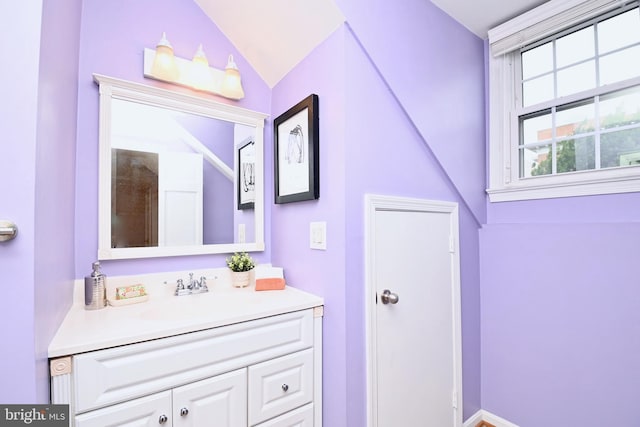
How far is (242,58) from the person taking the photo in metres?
1.74

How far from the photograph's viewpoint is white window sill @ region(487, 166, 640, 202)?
1.40 m

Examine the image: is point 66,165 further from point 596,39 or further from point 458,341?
point 596,39

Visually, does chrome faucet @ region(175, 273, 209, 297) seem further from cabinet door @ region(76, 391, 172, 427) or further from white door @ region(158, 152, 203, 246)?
cabinet door @ region(76, 391, 172, 427)

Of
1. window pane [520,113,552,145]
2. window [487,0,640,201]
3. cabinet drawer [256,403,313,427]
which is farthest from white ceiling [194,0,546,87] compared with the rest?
cabinet drawer [256,403,313,427]

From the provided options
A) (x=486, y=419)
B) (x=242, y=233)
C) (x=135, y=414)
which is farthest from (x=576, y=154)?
(x=135, y=414)

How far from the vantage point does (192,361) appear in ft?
3.31

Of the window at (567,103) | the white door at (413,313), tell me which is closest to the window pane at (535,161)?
the window at (567,103)

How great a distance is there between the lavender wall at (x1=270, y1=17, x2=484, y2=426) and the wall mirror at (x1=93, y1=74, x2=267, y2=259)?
36cm

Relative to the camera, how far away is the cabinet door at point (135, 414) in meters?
0.85

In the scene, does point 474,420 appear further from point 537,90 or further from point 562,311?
point 537,90

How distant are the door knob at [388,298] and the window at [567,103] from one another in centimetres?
114

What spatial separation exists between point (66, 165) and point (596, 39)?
2.81m

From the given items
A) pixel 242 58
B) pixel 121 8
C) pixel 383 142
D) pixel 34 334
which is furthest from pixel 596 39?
pixel 34 334

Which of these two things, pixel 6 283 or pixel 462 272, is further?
pixel 462 272
